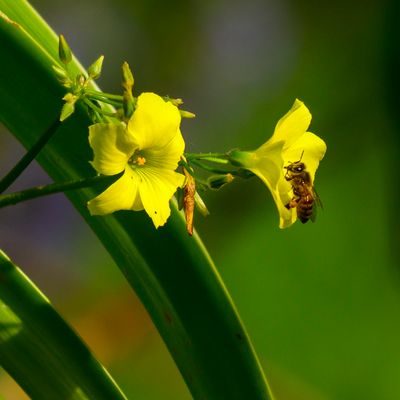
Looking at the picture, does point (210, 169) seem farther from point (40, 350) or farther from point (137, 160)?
point (40, 350)

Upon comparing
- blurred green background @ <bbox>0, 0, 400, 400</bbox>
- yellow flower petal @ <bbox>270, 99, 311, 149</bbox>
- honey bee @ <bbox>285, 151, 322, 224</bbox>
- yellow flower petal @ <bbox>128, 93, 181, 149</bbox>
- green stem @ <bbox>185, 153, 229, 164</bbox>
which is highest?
blurred green background @ <bbox>0, 0, 400, 400</bbox>

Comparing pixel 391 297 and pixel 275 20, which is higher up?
pixel 275 20

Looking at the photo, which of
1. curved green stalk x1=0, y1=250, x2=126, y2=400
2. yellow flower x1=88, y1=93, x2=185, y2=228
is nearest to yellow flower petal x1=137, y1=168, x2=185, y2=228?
yellow flower x1=88, y1=93, x2=185, y2=228

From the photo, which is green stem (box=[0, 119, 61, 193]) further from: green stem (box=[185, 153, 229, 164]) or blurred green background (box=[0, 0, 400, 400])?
blurred green background (box=[0, 0, 400, 400])

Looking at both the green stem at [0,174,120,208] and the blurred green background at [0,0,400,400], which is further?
the blurred green background at [0,0,400,400]

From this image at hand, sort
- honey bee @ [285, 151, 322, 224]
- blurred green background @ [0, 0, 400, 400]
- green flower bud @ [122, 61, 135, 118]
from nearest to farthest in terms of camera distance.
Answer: green flower bud @ [122, 61, 135, 118] < honey bee @ [285, 151, 322, 224] < blurred green background @ [0, 0, 400, 400]

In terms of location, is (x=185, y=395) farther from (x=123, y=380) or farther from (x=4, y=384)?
(x=4, y=384)

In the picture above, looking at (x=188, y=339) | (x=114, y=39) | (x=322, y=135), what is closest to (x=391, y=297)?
(x=322, y=135)

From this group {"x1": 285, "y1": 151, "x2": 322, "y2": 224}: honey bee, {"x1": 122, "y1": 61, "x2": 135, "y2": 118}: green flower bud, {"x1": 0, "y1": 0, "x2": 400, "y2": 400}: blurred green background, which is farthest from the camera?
{"x1": 0, "y1": 0, "x2": 400, "y2": 400}: blurred green background

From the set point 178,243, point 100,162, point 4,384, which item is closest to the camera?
point 100,162
